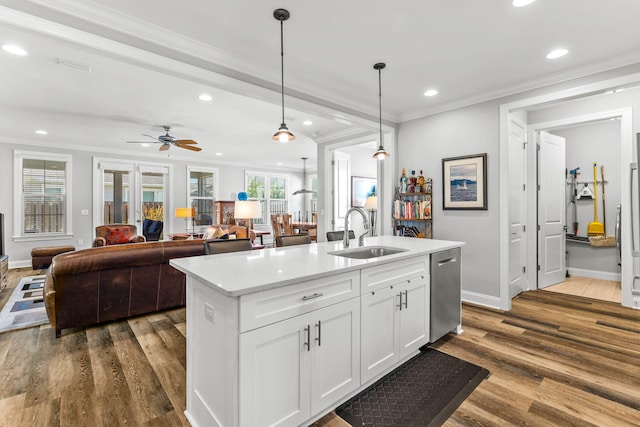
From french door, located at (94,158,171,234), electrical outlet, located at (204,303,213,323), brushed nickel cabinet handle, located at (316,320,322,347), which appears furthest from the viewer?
french door, located at (94,158,171,234)

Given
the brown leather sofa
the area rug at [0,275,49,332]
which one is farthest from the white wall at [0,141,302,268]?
the brown leather sofa

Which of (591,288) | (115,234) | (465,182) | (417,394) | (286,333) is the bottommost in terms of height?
(417,394)

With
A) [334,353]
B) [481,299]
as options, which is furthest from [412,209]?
[334,353]

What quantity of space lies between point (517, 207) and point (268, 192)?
757 cm

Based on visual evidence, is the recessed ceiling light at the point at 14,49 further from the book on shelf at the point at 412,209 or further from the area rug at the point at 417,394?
the book on shelf at the point at 412,209

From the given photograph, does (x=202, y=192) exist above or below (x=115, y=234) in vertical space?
above

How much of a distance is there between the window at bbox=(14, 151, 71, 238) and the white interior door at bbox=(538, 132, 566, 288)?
9050 mm

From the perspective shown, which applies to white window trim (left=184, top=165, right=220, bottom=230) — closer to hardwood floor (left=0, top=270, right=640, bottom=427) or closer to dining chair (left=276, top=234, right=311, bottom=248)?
hardwood floor (left=0, top=270, right=640, bottom=427)

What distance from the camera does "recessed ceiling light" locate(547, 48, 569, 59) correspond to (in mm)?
2756

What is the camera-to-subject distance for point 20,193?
6148mm

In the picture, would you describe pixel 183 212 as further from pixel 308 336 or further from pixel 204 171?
pixel 308 336

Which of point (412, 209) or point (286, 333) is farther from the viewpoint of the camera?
point (412, 209)

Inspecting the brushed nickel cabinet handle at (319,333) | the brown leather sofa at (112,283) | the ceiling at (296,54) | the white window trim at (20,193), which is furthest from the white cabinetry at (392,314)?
the white window trim at (20,193)

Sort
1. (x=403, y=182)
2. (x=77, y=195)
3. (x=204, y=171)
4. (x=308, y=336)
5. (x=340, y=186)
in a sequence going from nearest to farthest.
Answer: (x=308, y=336), (x=403, y=182), (x=340, y=186), (x=77, y=195), (x=204, y=171)
